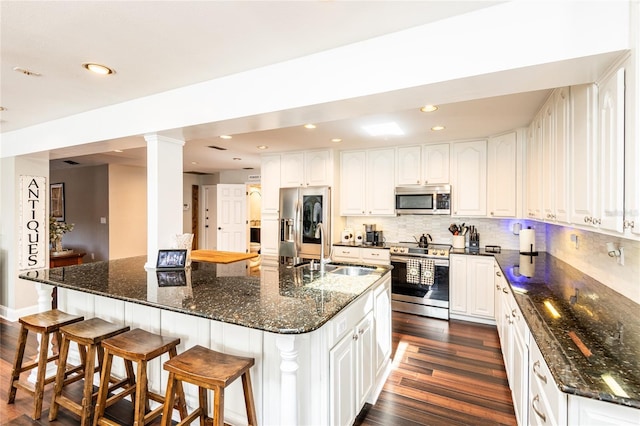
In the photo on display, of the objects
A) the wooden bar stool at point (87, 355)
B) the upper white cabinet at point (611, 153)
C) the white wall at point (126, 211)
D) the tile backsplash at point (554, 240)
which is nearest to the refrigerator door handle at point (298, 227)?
the tile backsplash at point (554, 240)

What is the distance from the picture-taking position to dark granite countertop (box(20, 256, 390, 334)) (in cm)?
148

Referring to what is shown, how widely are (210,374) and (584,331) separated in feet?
5.65

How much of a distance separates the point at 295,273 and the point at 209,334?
0.77 meters

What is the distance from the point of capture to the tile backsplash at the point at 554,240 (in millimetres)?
1831

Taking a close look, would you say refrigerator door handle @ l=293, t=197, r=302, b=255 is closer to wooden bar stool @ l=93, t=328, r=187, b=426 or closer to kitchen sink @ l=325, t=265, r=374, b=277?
kitchen sink @ l=325, t=265, r=374, b=277

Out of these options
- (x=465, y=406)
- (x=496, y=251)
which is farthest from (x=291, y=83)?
(x=496, y=251)

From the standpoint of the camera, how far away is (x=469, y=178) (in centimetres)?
411

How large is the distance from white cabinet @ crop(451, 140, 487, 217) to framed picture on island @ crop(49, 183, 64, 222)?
8482 mm

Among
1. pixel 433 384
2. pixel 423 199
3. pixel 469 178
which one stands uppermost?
pixel 469 178

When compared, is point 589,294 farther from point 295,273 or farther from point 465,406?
point 295,273

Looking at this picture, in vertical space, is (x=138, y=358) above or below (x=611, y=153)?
below

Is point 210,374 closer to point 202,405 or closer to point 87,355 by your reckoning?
point 202,405

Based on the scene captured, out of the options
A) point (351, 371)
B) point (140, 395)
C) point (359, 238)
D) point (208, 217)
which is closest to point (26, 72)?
point (140, 395)

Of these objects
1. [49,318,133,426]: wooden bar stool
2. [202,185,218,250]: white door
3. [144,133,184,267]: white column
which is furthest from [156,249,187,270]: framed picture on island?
[202,185,218,250]: white door
